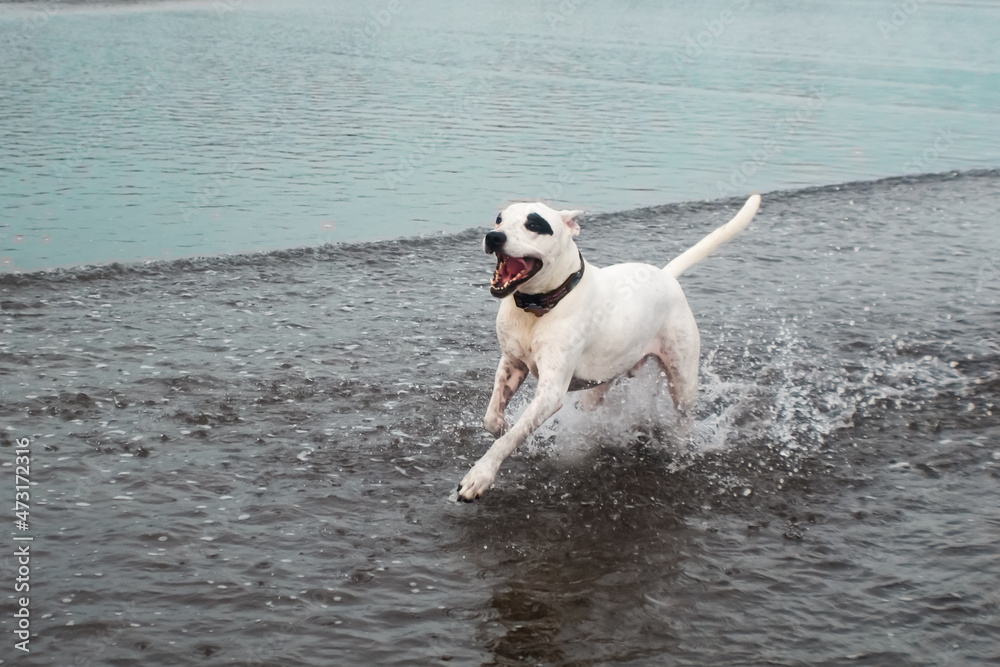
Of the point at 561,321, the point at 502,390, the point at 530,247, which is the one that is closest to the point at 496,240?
the point at 530,247

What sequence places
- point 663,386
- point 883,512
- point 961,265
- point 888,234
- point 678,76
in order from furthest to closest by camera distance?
point 678,76, point 888,234, point 961,265, point 663,386, point 883,512

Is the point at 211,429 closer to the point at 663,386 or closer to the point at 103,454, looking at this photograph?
the point at 103,454

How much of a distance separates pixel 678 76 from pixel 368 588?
65.1ft

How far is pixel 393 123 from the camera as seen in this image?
15.6 m

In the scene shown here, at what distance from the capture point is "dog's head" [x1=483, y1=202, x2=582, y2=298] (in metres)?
4.64

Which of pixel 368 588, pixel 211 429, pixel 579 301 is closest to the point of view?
pixel 368 588

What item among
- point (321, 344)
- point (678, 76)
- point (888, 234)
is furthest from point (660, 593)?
point (678, 76)

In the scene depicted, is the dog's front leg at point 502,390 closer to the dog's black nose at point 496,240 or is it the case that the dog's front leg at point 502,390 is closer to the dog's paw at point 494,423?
the dog's paw at point 494,423

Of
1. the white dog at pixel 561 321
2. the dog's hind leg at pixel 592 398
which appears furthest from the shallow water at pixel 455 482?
the white dog at pixel 561 321

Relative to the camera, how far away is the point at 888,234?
11641mm

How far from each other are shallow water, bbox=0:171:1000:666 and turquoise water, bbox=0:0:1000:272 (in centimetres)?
189

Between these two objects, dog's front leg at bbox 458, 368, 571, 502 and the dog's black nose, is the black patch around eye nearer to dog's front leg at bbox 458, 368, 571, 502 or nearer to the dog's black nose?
the dog's black nose

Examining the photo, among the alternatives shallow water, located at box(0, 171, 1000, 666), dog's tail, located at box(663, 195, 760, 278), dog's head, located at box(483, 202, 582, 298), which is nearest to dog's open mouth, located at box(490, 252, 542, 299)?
dog's head, located at box(483, 202, 582, 298)

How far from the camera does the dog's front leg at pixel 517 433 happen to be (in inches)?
182
